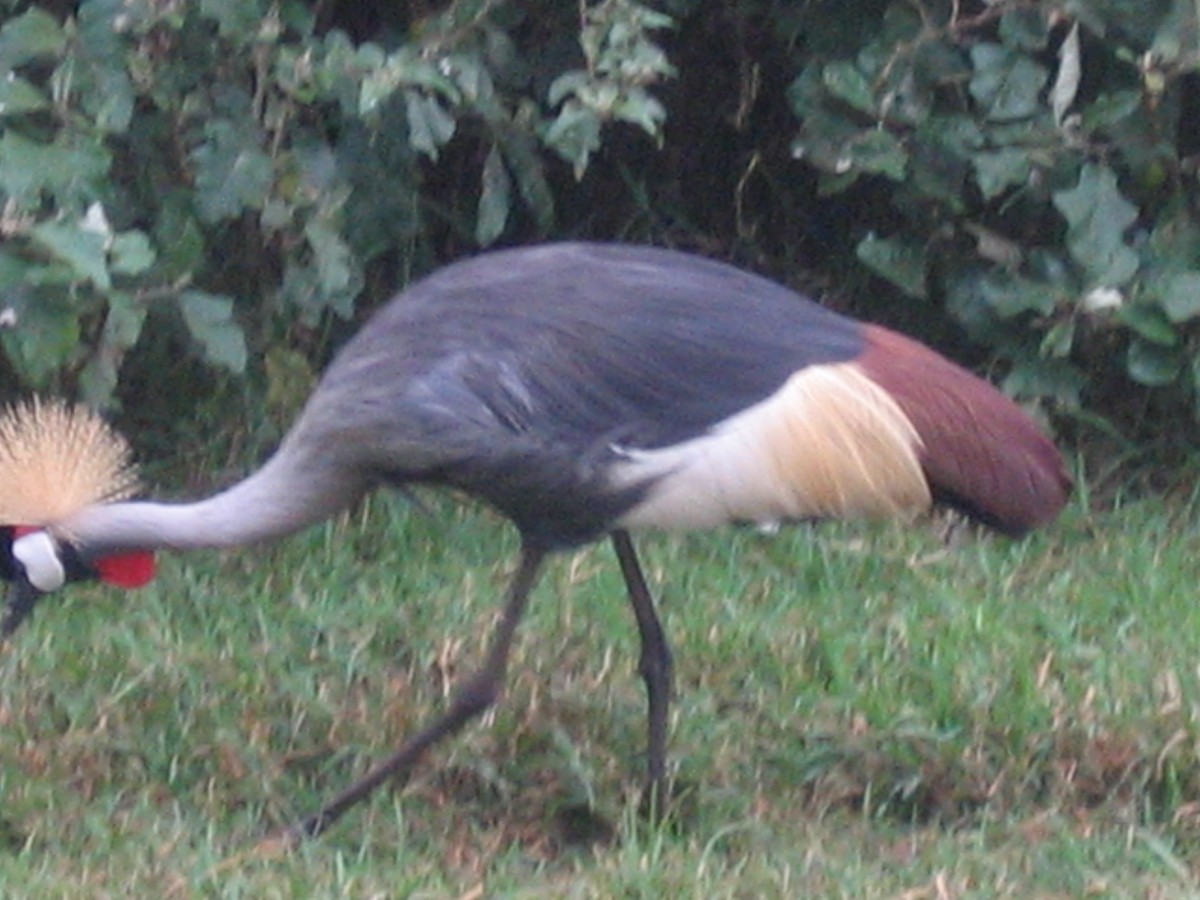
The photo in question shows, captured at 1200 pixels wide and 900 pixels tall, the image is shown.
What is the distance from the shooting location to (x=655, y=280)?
3.79 metres

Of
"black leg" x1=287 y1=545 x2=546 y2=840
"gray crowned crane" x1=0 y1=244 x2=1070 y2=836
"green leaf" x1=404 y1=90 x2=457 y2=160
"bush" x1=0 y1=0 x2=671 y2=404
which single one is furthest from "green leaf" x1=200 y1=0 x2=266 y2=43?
"black leg" x1=287 y1=545 x2=546 y2=840

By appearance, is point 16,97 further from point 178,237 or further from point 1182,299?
point 1182,299

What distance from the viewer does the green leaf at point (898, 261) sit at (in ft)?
16.7

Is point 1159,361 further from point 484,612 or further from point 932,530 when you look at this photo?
point 484,612

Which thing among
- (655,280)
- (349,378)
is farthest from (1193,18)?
(349,378)

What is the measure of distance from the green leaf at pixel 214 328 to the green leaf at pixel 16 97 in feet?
1.56

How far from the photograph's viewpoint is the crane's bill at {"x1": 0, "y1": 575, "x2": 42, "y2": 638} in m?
3.94

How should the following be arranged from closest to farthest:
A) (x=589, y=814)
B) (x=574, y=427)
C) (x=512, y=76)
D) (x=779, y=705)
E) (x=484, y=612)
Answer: (x=574, y=427), (x=589, y=814), (x=779, y=705), (x=484, y=612), (x=512, y=76)

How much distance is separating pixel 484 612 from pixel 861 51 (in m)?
1.37

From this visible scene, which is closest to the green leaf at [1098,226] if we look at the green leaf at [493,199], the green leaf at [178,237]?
the green leaf at [493,199]

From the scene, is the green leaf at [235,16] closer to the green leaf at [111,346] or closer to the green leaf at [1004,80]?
the green leaf at [111,346]

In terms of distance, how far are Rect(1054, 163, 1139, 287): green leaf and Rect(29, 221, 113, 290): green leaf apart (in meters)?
1.86

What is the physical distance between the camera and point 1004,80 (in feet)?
15.9

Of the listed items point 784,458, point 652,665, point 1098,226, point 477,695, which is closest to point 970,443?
point 784,458
